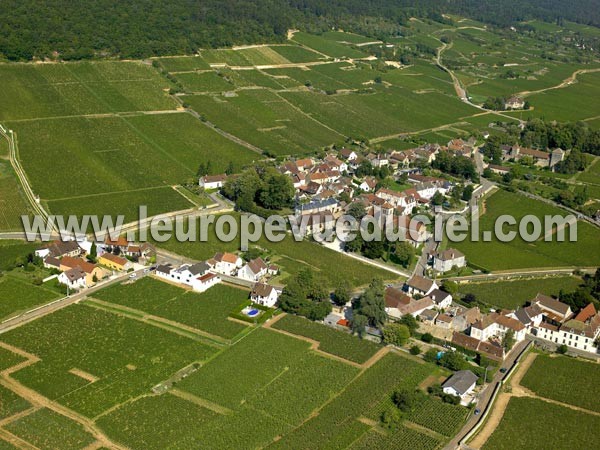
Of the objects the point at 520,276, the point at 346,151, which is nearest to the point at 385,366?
the point at 520,276

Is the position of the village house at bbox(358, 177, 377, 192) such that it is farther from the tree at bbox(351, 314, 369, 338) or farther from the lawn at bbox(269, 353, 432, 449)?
the lawn at bbox(269, 353, 432, 449)

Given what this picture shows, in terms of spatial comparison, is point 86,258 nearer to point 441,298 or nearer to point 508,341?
point 441,298

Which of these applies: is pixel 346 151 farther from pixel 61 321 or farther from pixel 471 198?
pixel 61 321

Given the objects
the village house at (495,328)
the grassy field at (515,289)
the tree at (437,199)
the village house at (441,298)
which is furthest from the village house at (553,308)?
the tree at (437,199)

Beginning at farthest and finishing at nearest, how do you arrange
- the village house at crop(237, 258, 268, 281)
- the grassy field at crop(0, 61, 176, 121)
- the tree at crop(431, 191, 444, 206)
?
the grassy field at crop(0, 61, 176, 121)
the tree at crop(431, 191, 444, 206)
the village house at crop(237, 258, 268, 281)

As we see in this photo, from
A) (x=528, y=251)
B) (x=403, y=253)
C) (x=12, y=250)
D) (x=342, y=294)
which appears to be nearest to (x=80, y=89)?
(x=12, y=250)

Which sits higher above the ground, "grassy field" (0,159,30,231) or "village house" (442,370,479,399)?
"grassy field" (0,159,30,231)

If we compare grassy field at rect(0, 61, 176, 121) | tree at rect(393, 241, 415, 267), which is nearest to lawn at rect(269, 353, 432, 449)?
tree at rect(393, 241, 415, 267)
